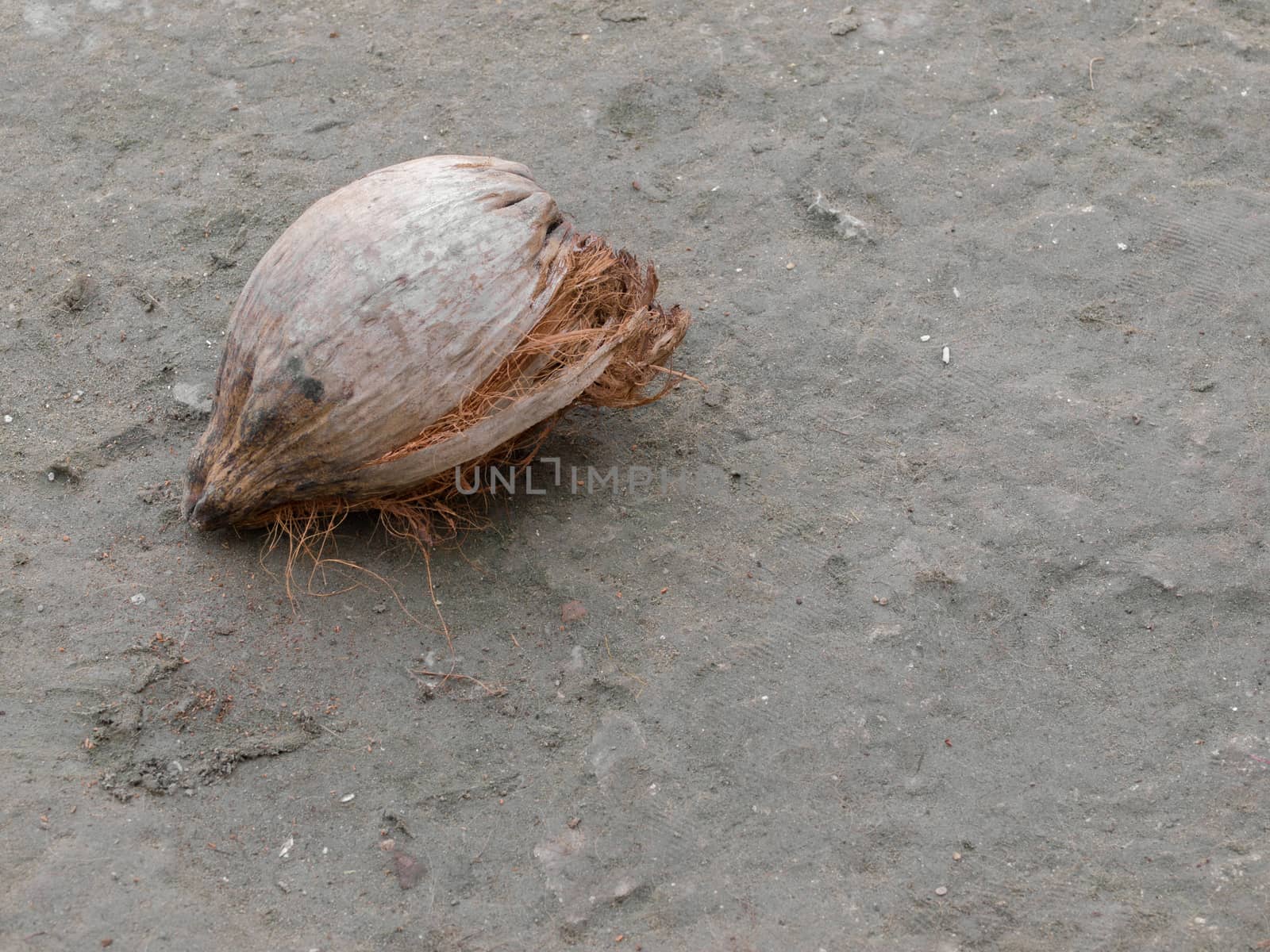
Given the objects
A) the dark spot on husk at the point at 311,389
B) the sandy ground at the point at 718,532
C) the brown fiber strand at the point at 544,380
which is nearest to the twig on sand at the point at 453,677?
the sandy ground at the point at 718,532

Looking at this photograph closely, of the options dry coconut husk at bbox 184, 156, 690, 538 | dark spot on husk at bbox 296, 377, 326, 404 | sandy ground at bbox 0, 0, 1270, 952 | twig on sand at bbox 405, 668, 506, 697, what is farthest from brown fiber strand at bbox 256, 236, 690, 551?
twig on sand at bbox 405, 668, 506, 697

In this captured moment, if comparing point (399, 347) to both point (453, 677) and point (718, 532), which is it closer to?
point (453, 677)

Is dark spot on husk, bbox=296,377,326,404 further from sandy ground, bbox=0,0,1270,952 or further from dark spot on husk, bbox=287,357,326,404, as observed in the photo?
sandy ground, bbox=0,0,1270,952

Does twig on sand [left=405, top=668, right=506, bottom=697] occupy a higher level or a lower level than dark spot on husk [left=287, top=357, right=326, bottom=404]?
lower

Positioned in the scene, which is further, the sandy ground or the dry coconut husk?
the dry coconut husk

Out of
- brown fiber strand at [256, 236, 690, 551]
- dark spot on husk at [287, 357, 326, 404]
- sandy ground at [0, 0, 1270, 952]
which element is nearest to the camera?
sandy ground at [0, 0, 1270, 952]

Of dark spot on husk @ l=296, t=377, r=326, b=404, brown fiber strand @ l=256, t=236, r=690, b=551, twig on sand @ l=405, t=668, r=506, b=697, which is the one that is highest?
dark spot on husk @ l=296, t=377, r=326, b=404

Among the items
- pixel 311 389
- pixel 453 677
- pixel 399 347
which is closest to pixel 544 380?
pixel 399 347

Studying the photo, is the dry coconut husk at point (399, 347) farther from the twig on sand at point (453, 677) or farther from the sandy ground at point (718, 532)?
the twig on sand at point (453, 677)

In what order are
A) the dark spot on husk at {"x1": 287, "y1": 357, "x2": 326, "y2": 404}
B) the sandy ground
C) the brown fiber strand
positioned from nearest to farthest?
the sandy ground < the dark spot on husk at {"x1": 287, "y1": 357, "x2": 326, "y2": 404} < the brown fiber strand
